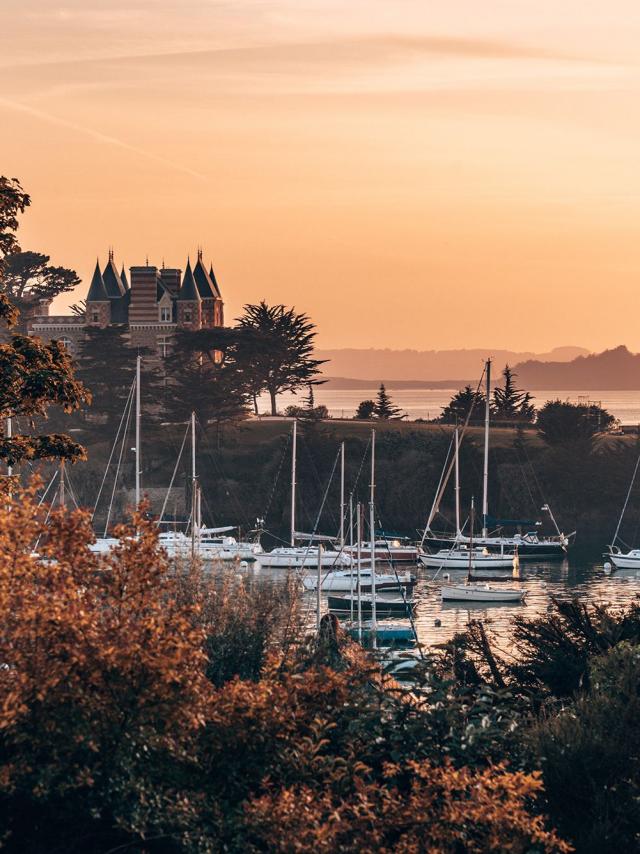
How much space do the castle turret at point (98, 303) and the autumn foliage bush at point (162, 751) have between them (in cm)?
10204

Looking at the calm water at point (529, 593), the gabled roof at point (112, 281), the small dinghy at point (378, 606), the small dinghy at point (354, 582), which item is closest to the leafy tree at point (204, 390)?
the gabled roof at point (112, 281)

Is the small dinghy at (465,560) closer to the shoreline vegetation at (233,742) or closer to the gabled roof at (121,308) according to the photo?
the gabled roof at (121,308)

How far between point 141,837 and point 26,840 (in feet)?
4.92

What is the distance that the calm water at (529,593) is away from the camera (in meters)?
56.3

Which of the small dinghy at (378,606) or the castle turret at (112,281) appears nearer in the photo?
the small dinghy at (378,606)

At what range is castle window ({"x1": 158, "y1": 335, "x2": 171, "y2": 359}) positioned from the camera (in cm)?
11350

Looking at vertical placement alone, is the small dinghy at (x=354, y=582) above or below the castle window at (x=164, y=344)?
below

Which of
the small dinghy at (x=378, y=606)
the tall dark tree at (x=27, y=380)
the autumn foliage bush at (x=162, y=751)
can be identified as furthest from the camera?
the small dinghy at (x=378, y=606)

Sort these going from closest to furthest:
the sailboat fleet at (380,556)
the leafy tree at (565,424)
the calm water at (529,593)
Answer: the calm water at (529,593) → the sailboat fleet at (380,556) → the leafy tree at (565,424)

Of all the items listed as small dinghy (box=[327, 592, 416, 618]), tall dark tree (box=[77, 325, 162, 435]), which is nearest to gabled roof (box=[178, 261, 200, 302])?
tall dark tree (box=[77, 325, 162, 435])

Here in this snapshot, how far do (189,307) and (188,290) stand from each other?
4.78 feet

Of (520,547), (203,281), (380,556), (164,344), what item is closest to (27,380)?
(380,556)

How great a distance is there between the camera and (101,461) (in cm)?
9812

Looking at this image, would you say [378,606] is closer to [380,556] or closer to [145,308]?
[380,556]
